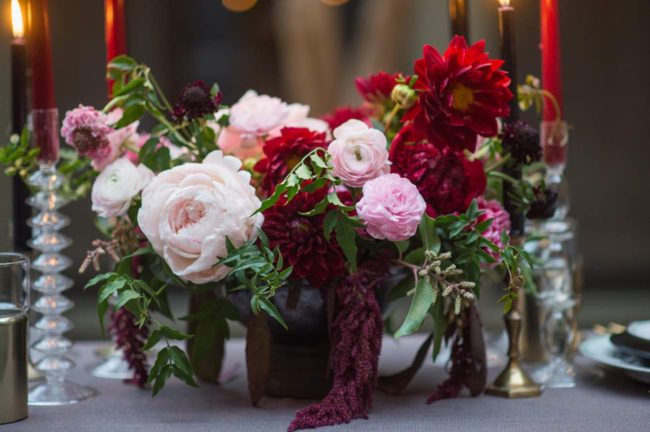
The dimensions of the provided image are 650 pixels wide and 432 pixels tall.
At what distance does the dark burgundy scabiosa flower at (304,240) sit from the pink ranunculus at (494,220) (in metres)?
0.13

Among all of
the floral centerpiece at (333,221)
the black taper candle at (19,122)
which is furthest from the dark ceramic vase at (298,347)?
the black taper candle at (19,122)

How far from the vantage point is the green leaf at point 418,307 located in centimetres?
59

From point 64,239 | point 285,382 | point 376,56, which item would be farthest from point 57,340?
point 376,56

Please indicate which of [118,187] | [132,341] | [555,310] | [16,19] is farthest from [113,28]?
[555,310]

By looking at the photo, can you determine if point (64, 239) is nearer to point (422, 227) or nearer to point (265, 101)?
point (265, 101)

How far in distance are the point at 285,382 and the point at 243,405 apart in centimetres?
4

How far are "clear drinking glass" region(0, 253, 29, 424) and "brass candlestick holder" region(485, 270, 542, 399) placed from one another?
391 millimetres

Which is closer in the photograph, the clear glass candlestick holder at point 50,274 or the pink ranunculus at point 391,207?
the pink ranunculus at point 391,207

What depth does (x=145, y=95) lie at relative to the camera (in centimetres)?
72

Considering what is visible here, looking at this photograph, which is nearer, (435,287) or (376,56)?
(435,287)

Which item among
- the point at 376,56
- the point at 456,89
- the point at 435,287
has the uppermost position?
the point at 376,56

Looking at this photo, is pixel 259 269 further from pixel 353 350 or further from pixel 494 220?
pixel 494 220

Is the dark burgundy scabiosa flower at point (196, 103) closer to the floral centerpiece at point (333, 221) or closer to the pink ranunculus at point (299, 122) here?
the floral centerpiece at point (333, 221)

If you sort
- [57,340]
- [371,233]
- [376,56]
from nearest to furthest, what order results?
[371,233] < [57,340] < [376,56]
